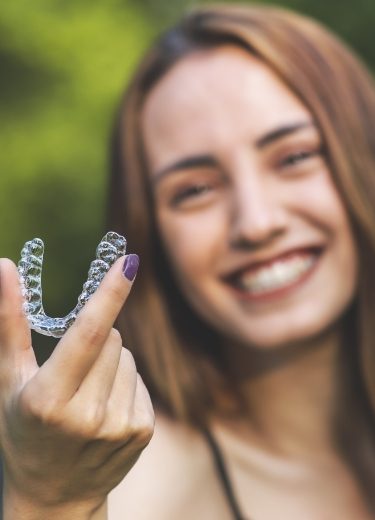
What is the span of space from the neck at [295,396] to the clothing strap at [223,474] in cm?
13

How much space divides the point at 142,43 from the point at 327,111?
3.07 m

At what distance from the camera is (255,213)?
68.1 inches

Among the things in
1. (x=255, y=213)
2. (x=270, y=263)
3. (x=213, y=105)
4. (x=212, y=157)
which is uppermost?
(x=213, y=105)

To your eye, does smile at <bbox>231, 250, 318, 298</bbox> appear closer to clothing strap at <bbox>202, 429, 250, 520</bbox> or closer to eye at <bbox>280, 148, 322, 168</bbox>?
eye at <bbox>280, 148, 322, 168</bbox>

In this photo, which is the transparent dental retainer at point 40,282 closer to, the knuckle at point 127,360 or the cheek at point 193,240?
the knuckle at point 127,360

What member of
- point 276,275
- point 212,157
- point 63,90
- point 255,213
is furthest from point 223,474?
point 63,90

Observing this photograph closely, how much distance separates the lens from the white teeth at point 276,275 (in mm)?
1784

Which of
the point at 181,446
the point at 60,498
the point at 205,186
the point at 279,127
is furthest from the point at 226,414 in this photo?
the point at 60,498

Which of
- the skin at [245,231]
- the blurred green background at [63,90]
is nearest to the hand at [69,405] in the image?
the skin at [245,231]

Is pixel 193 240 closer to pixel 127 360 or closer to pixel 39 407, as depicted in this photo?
pixel 127 360

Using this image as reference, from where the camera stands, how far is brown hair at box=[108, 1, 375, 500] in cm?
187

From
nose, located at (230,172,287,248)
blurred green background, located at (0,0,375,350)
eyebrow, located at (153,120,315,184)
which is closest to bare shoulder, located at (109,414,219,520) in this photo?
nose, located at (230,172,287,248)

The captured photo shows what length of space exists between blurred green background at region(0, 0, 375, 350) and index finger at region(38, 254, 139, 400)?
147 inches

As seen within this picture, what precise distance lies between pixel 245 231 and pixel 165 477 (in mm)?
512
